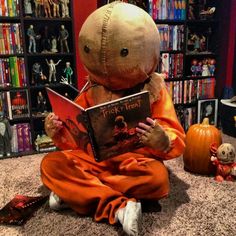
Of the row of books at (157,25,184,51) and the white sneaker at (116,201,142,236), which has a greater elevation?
the row of books at (157,25,184,51)

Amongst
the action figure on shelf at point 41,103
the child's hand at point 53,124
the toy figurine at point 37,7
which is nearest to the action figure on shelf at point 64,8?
the toy figurine at point 37,7

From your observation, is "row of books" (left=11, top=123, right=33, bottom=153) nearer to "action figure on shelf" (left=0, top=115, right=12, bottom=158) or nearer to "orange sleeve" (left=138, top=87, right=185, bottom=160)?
"action figure on shelf" (left=0, top=115, right=12, bottom=158)

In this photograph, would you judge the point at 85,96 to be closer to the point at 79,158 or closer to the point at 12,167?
the point at 79,158

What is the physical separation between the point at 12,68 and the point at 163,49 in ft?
3.54

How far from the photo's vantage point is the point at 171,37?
7.34ft

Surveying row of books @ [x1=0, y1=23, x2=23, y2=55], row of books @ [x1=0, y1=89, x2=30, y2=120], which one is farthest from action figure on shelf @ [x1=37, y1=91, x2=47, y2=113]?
row of books @ [x1=0, y1=23, x2=23, y2=55]

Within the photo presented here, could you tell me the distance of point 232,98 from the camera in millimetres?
2299

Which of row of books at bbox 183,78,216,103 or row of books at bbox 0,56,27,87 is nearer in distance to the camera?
row of books at bbox 0,56,27,87

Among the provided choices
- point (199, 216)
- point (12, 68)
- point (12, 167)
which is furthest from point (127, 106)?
point (12, 68)

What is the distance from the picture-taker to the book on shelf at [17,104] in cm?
196

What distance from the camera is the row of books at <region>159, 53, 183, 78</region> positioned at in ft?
7.41

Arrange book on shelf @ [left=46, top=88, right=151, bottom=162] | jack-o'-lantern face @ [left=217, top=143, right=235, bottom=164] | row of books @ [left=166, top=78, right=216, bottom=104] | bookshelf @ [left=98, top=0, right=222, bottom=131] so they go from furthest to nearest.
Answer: row of books @ [left=166, top=78, right=216, bottom=104] < bookshelf @ [left=98, top=0, right=222, bottom=131] < jack-o'-lantern face @ [left=217, top=143, right=235, bottom=164] < book on shelf @ [left=46, top=88, right=151, bottom=162]

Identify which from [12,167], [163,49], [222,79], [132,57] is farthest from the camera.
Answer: [222,79]

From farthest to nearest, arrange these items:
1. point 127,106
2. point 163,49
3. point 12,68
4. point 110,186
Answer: point 163,49 → point 12,68 → point 110,186 → point 127,106
